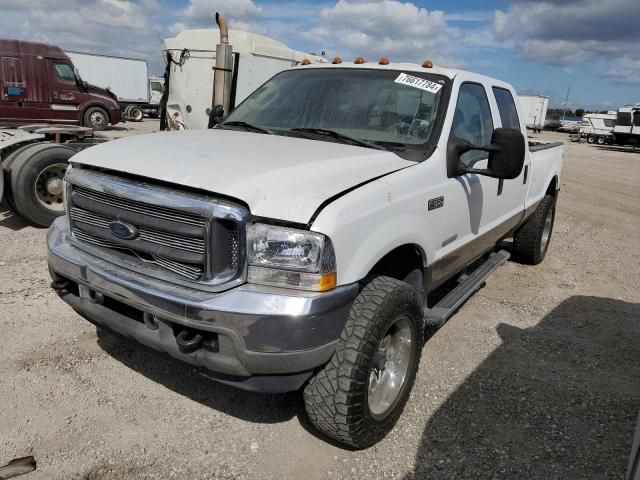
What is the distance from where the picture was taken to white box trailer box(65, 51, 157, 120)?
27125mm

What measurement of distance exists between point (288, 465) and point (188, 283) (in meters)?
1.09

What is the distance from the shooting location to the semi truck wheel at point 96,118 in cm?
1820

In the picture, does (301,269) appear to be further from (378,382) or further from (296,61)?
(296,61)

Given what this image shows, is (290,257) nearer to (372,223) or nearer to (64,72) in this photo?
(372,223)

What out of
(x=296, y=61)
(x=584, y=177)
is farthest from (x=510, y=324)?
→ (x=584, y=177)

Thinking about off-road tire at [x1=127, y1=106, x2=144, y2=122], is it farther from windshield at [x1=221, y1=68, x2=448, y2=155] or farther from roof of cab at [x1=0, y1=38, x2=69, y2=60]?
windshield at [x1=221, y1=68, x2=448, y2=155]

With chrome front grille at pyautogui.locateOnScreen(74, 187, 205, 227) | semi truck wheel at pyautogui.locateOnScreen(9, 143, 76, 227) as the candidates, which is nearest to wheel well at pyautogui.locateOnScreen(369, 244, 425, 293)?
chrome front grille at pyautogui.locateOnScreen(74, 187, 205, 227)

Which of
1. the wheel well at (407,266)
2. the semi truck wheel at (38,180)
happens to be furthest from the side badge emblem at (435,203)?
the semi truck wheel at (38,180)

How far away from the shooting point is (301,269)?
225 cm

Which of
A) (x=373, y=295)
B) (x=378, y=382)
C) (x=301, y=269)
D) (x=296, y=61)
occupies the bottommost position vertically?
(x=378, y=382)

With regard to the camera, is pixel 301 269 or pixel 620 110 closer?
pixel 301 269

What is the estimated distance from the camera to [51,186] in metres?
6.34

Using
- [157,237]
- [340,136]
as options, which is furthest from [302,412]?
[340,136]

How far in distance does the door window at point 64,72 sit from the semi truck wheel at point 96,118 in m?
1.13
